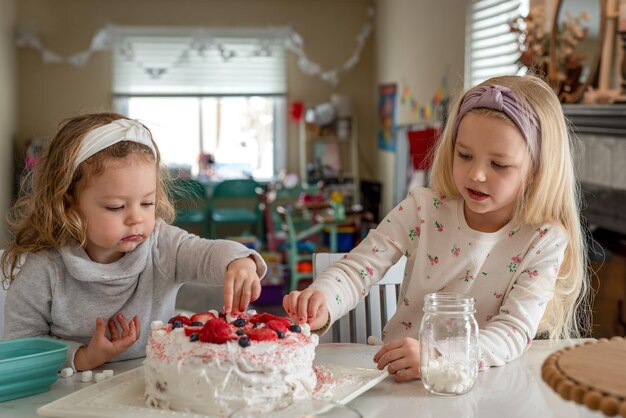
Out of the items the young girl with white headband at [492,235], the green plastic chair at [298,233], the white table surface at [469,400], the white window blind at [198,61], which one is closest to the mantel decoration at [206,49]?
the white window blind at [198,61]

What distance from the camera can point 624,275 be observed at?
10.8ft

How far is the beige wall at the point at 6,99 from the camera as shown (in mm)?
7164

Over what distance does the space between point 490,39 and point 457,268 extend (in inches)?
141

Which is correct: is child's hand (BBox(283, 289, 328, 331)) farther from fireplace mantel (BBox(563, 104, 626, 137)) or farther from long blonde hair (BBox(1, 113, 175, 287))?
fireplace mantel (BBox(563, 104, 626, 137))

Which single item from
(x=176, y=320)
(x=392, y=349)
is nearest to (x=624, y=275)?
(x=392, y=349)

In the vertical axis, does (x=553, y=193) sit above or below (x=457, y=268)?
above

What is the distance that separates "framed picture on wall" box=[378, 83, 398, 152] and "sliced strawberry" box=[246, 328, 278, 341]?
6.14m

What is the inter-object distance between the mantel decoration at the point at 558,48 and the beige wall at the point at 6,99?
461cm

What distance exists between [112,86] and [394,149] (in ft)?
8.93

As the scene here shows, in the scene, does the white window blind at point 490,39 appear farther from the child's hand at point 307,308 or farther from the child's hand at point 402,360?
the child's hand at point 402,360

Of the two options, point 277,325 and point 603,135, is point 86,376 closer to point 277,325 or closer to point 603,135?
point 277,325

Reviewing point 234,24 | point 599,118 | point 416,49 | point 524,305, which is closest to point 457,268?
point 524,305

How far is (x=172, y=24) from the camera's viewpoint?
319 inches

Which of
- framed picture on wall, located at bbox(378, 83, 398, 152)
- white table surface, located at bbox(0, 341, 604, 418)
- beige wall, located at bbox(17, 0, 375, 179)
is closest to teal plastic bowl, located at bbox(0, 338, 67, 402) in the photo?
white table surface, located at bbox(0, 341, 604, 418)
